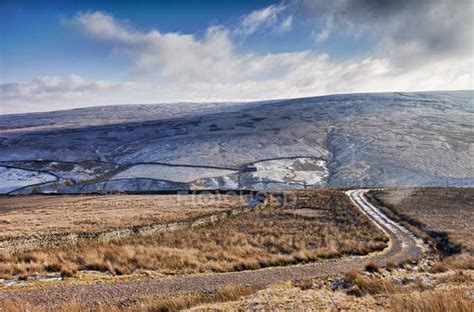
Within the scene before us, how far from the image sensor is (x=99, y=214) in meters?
43.8

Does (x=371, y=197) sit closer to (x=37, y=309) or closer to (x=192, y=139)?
(x=37, y=309)

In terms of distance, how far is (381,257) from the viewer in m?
23.4

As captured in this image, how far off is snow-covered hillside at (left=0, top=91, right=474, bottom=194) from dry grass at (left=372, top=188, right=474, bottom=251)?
76.4 ft

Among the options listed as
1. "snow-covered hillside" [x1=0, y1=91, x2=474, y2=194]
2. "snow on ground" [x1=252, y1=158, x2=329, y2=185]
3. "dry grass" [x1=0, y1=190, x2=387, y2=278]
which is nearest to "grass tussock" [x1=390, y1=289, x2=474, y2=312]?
"dry grass" [x1=0, y1=190, x2=387, y2=278]

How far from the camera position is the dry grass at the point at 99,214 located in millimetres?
33206

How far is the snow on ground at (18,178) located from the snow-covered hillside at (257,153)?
25cm

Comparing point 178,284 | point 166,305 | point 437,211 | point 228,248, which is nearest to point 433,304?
point 166,305

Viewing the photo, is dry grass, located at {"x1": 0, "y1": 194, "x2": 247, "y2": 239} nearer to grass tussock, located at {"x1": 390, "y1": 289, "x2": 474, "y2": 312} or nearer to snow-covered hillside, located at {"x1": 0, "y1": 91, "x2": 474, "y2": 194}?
snow-covered hillside, located at {"x1": 0, "y1": 91, "x2": 474, "y2": 194}

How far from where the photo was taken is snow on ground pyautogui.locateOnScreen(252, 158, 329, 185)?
278 feet

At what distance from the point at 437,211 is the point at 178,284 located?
117 feet

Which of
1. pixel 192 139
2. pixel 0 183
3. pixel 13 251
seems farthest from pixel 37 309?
pixel 192 139

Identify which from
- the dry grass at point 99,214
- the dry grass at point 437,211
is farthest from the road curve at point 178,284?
the dry grass at point 99,214

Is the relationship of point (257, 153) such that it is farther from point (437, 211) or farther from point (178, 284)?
point (178, 284)

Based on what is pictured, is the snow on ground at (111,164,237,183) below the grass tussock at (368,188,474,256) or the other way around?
below
